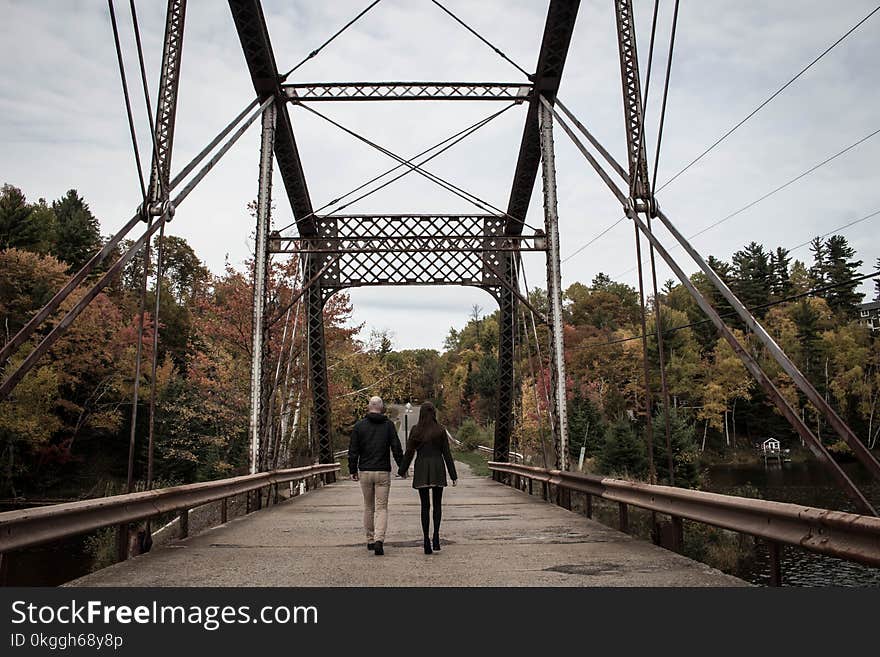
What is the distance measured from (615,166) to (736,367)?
184ft

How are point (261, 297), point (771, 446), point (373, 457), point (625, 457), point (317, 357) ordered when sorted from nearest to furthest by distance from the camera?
1. point (373, 457)
2. point (261, 297)
3. point (317, 357)
4. point (625, 457)
5. point (771, 446)

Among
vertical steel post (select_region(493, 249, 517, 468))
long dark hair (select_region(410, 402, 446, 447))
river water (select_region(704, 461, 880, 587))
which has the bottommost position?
river water (select_region(704, 461, 880, 587))

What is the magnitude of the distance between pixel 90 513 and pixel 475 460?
3689 cm

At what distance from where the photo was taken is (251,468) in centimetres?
1288

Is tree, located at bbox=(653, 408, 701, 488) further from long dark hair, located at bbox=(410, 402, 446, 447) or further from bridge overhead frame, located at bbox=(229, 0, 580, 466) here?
long dark hair, located at bbox=(410, 402, 446, 447)

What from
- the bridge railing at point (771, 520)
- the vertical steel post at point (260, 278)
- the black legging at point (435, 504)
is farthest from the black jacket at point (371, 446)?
the vertical steel post at point (260, 278)

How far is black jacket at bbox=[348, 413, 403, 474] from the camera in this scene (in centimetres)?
788

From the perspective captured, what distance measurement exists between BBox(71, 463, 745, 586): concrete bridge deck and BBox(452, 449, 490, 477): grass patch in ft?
65.6

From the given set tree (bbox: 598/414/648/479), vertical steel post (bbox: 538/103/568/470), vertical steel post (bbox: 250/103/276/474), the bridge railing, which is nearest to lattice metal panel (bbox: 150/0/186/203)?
vertical steel post (bbox: 250/103/276/474)

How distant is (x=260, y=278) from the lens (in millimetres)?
13562

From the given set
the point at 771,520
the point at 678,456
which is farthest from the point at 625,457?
the point at 771,520

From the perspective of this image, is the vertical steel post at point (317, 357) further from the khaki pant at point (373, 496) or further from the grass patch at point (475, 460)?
the khaki pant at point (373, 496)

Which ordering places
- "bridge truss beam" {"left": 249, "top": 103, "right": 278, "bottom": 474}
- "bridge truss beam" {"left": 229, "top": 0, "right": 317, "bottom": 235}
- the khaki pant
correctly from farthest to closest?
"bridge truss beam" {"left": 249, "top": 103, "right": 278, "bottom": 474}, "bridge truss beam" {"left": 229, "top": 0, "right": 317, "bottom": 235}, the khaki pant

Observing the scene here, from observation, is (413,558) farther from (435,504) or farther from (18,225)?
(18,225)
